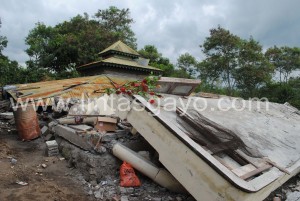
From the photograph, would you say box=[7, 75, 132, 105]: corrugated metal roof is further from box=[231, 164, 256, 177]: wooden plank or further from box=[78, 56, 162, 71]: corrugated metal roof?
box=[231, 164, 256, 177]: wooden plank

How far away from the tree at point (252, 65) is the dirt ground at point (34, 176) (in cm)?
2198

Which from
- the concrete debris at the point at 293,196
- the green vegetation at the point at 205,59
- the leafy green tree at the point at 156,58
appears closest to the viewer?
the concrete debris at the point at 293,196

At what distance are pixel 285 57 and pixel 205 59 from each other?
32.7 feet

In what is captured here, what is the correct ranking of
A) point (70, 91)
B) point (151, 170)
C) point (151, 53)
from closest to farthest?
point (151, 170) < point (70, 91) < point (151, 53)

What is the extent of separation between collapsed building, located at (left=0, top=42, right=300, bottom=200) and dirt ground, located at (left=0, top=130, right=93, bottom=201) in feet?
1.04

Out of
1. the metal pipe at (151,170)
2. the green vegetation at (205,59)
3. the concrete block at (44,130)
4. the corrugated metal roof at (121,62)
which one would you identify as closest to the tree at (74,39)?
the green vegetation at (205,59)

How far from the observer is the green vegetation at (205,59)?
25672 mm

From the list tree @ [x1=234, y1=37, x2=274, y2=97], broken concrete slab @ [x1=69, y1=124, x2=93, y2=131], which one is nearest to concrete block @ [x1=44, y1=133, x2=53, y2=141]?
broken concrete slab @ [x1=69, y1=124, x2=93, y2=131]

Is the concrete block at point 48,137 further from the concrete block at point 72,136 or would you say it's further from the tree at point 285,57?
the tree at point 285,57

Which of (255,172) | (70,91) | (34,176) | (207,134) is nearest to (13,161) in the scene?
(34,176)

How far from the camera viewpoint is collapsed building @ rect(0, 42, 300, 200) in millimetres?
3949

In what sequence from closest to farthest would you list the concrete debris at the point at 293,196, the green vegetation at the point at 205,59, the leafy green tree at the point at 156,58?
the concrete debris at the point at 293,196
the green vegetation at the point at 205,59
the leafy green tree at the point at 156,58

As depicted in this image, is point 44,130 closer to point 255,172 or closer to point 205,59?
point 255,172

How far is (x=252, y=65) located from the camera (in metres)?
26.5
